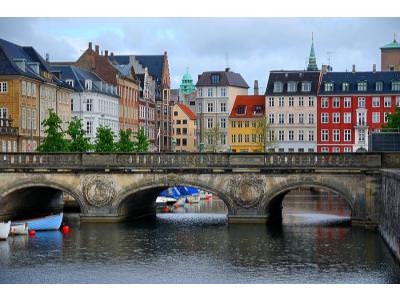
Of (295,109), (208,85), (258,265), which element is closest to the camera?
(258,265)

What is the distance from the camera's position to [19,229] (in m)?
73.1

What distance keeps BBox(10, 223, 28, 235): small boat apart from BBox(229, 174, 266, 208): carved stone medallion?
15012 millimetres

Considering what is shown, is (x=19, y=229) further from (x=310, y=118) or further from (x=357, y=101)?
(x=310, y=118)

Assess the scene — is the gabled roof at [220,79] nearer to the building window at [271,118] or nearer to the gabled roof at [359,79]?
the building window at [271,118]

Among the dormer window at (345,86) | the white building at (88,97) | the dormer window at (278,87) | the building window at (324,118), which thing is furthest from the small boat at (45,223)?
the dormer window at (278,87)

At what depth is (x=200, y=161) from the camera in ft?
257

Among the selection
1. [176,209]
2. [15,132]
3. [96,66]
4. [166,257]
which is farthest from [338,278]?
[96,66]

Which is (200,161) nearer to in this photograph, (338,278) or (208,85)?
(338,278)

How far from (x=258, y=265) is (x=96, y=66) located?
9037 centimetres

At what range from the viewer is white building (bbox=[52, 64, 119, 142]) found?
135 m

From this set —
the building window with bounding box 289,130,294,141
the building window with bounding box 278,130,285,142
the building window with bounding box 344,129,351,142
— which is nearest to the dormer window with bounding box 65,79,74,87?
the building window with bounding box 278,130,285,142

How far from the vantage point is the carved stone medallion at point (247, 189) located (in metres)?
77.8

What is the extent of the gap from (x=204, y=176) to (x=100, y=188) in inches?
304

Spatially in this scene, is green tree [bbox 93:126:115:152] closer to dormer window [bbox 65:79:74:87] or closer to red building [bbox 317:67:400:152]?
dormer window [bbox 65:79:74:87]
